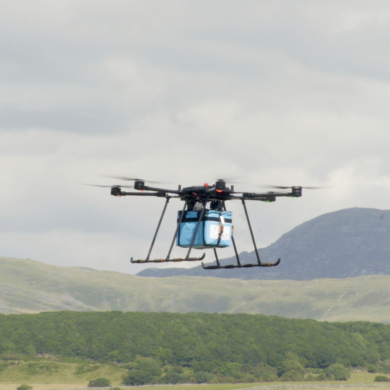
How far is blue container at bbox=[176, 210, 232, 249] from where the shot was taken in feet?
104

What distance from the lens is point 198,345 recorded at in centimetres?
14788

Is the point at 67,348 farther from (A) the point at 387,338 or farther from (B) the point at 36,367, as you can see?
(A) the point at 387,338

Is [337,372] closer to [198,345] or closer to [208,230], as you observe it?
[198,345]

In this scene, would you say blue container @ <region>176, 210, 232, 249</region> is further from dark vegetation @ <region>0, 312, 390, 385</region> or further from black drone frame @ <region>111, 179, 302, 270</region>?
dark vegetation @ <region>0, 312, 390, 385</region>

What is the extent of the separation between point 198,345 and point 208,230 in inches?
4722

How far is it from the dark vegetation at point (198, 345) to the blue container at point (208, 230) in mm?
102556

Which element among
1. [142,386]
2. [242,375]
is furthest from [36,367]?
[242,375]

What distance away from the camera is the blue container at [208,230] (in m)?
31.7

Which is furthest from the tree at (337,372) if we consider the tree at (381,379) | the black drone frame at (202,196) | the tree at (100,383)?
the black drone frame at (202,196)

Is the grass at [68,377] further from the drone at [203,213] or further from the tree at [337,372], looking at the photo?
the drone at [203,213]

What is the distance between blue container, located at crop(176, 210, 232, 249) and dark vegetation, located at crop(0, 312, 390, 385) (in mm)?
102556

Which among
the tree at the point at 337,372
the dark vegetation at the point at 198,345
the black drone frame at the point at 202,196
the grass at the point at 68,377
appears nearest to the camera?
the black drone frame at the point at 202,196

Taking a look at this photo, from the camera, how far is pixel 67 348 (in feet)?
461

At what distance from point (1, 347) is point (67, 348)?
12581 mm
